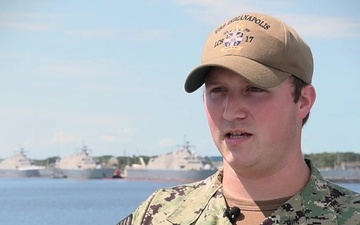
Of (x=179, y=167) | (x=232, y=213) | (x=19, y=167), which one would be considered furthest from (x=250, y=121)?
(x=19, y=167)

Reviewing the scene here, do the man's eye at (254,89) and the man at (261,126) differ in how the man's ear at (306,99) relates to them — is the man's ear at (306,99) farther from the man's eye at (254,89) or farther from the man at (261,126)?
the man's eye at (254,89)

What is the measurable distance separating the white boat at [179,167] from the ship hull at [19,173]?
29.6m

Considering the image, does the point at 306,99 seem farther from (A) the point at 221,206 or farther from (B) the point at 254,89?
(A) the point at 221,206

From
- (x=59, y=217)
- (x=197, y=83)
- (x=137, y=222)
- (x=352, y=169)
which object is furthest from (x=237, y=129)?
(x=352, y=169)

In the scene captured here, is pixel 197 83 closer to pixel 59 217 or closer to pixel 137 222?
pixel 137 222

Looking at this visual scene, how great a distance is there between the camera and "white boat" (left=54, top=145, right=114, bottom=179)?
109 m

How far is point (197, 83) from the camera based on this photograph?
288 cm

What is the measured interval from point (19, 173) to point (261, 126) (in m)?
131

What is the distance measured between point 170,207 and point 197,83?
378mm

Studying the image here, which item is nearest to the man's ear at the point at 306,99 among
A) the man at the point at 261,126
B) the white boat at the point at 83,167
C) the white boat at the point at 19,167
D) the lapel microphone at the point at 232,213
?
the man at the point at 261,126

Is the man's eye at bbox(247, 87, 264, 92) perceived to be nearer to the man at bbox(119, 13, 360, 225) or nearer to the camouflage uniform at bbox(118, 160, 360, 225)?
the man at bbox(119, 13, 360, 225)

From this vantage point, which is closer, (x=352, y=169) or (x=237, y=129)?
(x=237, y=129)

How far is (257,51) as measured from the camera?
275 centimetres

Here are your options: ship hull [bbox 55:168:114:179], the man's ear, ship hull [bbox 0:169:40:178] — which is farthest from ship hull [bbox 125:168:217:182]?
the man's ear
